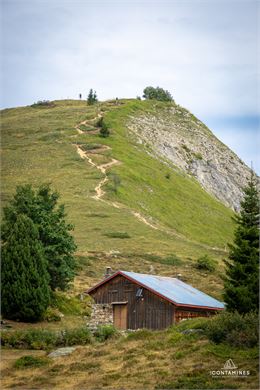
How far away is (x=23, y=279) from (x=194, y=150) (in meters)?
115

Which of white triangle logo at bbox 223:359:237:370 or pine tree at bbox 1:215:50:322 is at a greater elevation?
pine tree at bbox 1:215:50:322

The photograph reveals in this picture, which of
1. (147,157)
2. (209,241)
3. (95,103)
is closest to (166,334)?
(209,241)

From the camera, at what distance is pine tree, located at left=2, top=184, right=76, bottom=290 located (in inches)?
1898

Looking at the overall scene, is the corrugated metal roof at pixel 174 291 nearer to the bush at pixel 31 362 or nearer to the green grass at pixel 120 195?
the green grass at pixel 120 195

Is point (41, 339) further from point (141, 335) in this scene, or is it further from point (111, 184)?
point (111, 184)

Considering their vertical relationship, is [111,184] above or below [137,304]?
above

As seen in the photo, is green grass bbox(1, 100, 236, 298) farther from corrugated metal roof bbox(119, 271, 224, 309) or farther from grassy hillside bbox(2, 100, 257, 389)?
corrugated metal roof bbox(119, 271, 224, 309)

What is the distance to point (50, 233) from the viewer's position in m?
48.4

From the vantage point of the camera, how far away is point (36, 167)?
110m

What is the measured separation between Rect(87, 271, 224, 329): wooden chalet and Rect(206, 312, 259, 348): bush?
37.9ft

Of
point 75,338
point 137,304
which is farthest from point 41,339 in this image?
point 137,304

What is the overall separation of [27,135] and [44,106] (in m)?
42.9

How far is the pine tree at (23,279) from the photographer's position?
4188cm

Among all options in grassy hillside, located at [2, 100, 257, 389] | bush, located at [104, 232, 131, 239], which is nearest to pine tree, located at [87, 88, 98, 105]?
grassy hillside, located at [2, 100, 257, 389]
